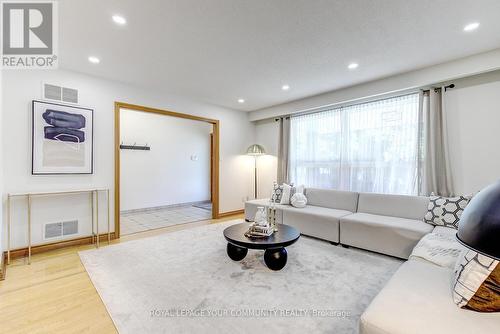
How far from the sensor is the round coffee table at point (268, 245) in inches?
97.0

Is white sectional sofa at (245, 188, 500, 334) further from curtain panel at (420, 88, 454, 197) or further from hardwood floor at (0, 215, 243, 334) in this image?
hardwood floor at (0, 215, 243, 334)

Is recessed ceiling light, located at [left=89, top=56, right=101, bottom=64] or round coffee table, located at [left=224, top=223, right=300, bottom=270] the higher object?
recessed ceiling light, located at [left=89, top=56, right=101, bottom=64]

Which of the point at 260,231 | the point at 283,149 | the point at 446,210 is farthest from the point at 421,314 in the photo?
the point at 283,149

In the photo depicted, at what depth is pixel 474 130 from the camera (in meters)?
3.16

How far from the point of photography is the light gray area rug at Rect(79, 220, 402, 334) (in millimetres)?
1757

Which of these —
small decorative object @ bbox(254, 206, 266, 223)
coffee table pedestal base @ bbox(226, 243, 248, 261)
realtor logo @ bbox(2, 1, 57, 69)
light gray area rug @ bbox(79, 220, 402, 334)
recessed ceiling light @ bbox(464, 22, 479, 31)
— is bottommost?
light gray area rug @ bbox(79, 220, 402, 334)

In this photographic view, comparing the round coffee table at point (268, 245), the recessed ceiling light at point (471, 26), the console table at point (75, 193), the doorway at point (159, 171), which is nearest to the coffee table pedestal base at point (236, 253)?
the round coffee table at point (268, 245)

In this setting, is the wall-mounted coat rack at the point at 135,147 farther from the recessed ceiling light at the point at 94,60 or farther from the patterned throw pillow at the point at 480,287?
the patterned throw pillow at the point at 480,287

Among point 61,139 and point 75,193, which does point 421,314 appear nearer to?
point 75,193

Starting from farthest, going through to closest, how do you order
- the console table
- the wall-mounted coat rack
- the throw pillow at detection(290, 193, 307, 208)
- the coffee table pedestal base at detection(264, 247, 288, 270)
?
the wall-mounted coat rack
the throw pillow at detection(290, 193, 307, 208)
the console table
the coffee table pedestal base at detection(264, 247, 288, 270)

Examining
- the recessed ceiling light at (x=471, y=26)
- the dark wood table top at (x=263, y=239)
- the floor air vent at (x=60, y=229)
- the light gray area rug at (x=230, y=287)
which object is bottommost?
the light gray area rug at (x=230, y=287)

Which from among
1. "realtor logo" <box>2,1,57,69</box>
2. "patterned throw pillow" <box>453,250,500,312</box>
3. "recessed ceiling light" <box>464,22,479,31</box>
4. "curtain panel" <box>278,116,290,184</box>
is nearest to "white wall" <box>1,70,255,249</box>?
"realtor logo" <box>2,1,57,69</box>

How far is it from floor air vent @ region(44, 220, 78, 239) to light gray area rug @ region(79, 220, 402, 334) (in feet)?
1.74

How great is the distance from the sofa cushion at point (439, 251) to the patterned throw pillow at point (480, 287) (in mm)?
608
